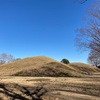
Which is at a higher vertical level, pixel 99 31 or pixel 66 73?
pixel 99 31

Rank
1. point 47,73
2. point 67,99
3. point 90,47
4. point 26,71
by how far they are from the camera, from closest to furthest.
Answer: point 67,99
point 47,73
point 26,71
point 90,47

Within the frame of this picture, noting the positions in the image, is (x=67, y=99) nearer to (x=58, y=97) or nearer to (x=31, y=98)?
(x=58, y=97)

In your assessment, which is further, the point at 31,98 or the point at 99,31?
the point at 99,31

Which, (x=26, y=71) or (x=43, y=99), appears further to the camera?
(x=26, y=71)

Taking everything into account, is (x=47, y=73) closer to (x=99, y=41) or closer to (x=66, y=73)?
(x=66, y=73)

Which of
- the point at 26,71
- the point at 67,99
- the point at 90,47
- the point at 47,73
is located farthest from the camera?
the point at 90,47

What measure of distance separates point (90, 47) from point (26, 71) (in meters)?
10.8

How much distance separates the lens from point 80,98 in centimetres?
985

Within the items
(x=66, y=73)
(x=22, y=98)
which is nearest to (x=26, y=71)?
(x=66, y=73)

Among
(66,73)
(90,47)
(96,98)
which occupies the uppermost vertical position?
(90,47)

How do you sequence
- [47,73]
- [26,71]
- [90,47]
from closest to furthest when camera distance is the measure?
[47,73] < [26,71] < [90,47]

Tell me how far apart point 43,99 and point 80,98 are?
172cm

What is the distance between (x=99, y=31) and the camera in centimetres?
3184

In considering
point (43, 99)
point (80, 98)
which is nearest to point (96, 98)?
point (80, 98)
